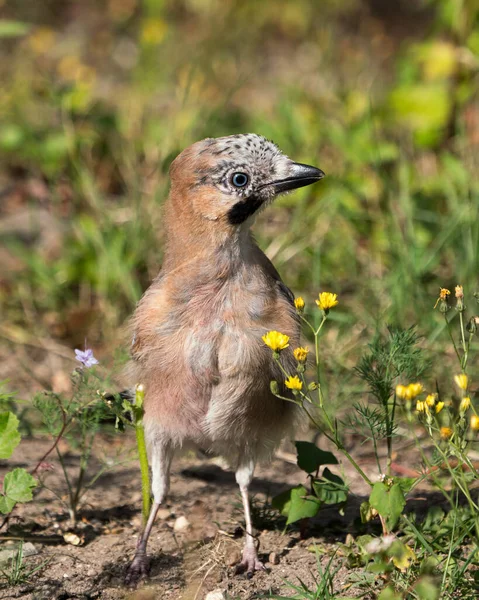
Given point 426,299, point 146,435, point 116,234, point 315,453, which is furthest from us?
point 116,234

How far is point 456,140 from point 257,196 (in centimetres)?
308

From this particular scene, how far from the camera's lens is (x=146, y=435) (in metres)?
3.87

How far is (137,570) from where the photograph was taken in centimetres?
350

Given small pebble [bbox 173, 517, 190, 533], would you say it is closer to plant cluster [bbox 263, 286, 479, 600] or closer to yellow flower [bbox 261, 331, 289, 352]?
plant cluster [bbox 263, 286, 479, 600]

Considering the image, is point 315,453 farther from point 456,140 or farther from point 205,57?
point 205,57

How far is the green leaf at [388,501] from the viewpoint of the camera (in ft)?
10.3

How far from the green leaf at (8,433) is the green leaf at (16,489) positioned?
105 millimetres

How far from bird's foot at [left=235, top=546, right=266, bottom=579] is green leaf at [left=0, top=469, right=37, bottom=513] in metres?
0.87

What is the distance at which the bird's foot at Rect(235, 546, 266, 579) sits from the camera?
11.6 ft

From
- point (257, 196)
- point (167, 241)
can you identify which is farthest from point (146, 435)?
point (257, 196)

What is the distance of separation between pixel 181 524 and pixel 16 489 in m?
0.95

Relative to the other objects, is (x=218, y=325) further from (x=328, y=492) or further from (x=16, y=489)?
(x=16, y=489)

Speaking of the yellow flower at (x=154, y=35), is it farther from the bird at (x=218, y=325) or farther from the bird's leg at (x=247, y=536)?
the bird's leg at (x=247, y=536)

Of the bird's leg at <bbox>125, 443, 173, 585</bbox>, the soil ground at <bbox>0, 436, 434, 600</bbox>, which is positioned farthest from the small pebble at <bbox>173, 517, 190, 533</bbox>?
the bird's leg at <bbox>125, 443, 173, 585</bbox>
